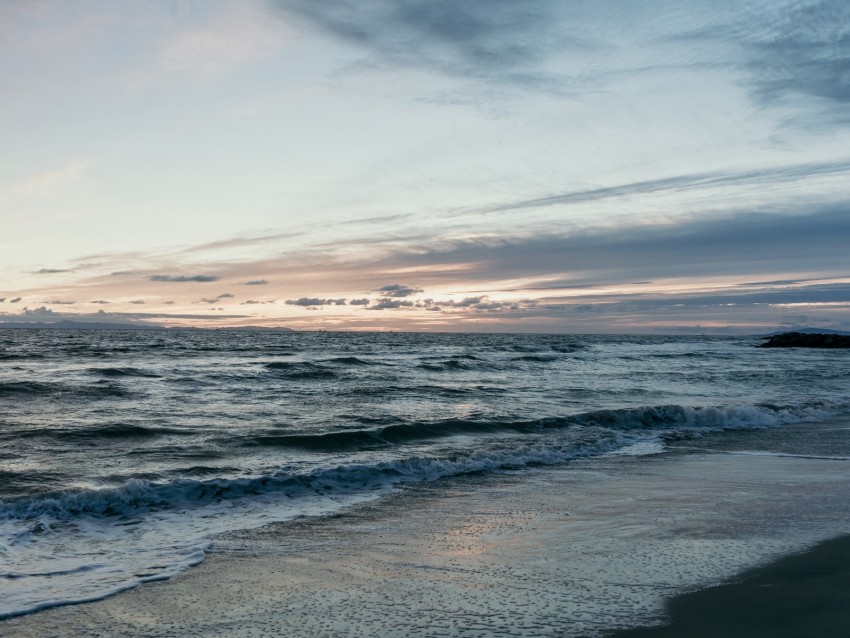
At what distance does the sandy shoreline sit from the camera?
16.4ft

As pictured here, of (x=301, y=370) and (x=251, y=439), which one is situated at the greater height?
(x=301, y=370)

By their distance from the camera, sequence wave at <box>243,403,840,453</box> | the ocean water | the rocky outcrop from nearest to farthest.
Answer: the ocean water
wave at <box>243,403,840,453</box>
the rocky outcrop

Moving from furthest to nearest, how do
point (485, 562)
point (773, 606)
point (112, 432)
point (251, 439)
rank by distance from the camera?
point (112, 432)
point (251, 439)
point (485, 562)
point (773, 606)

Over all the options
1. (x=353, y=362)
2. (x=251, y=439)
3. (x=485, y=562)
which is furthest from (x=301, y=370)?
(x=485, y=562)

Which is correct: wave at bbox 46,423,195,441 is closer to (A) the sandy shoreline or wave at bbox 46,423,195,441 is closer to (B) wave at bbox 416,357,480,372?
(A) the sandy shoreline

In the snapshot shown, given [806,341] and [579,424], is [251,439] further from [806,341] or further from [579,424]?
[806,341]

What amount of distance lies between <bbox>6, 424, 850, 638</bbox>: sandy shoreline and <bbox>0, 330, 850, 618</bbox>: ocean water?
734 mm

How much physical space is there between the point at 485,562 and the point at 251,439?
29.5 feet

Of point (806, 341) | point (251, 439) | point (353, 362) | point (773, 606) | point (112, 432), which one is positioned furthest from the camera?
point (806, 341)

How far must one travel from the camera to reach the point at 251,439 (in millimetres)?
14297

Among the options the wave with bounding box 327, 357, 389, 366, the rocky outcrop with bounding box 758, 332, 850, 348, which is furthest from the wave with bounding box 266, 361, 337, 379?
the rocky outcrop with bounding box 758, 332, 850, 348

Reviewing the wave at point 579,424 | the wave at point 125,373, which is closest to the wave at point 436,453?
the wave at point 579,424

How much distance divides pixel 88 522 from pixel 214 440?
5.81 meters

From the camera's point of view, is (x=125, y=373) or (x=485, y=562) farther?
(x=125, y=373)
